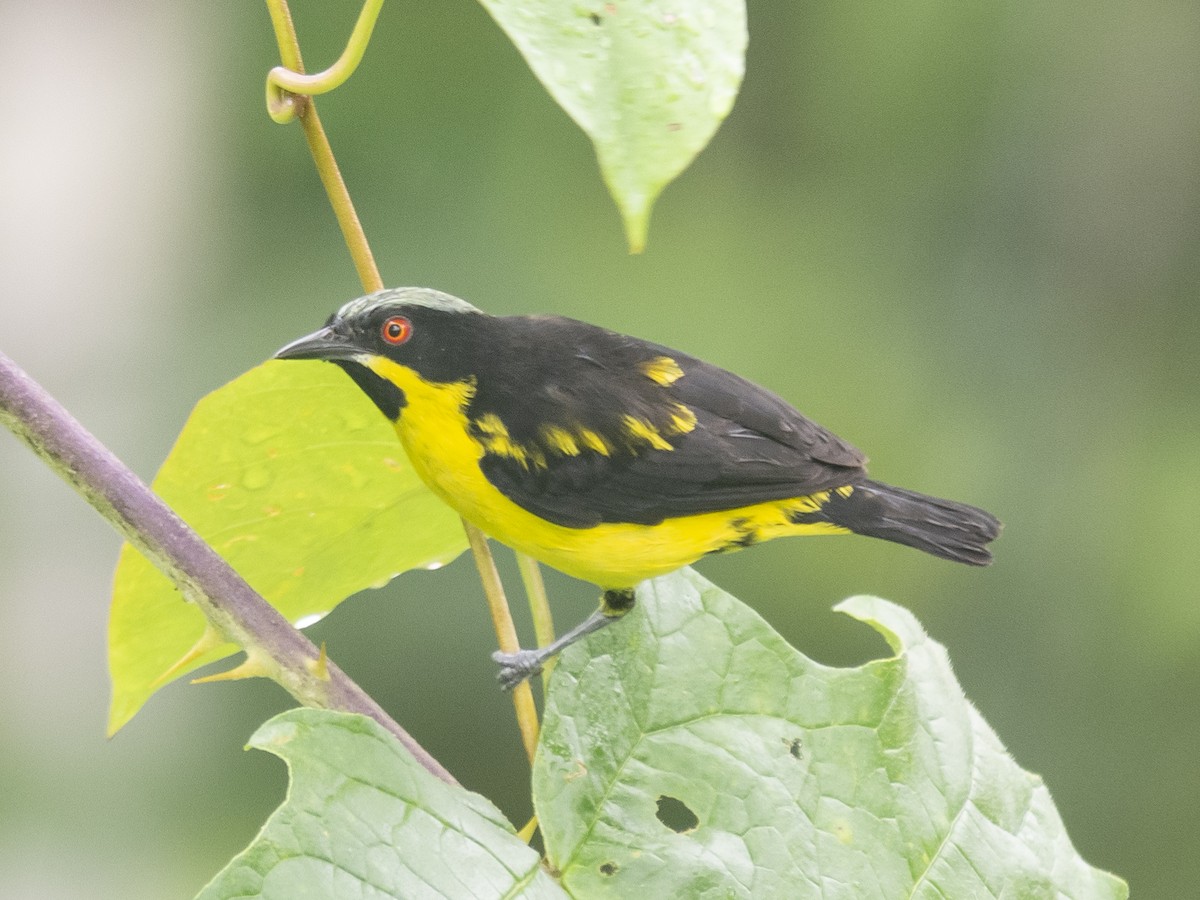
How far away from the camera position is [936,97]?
576 cm

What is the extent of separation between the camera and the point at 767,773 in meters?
1.24

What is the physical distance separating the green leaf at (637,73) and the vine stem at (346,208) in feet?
1.06

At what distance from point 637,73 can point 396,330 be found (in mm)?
956

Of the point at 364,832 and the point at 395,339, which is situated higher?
the point at 395,339

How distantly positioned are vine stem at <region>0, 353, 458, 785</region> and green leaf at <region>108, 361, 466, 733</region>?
0.81 ft

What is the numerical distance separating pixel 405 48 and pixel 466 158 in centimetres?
56

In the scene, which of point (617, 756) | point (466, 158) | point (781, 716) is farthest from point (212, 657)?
point (466, 158)

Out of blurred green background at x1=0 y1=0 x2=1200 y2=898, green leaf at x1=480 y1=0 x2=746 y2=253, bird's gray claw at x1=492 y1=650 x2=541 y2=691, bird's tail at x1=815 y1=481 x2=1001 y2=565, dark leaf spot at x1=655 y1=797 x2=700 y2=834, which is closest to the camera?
green leaf at x1=480 y1=0 x2=746 y2=253

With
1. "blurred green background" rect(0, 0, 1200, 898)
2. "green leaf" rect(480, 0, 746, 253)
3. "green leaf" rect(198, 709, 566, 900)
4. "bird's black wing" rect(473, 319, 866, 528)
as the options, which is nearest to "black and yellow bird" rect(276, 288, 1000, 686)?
"bird's black wing" rect(473, 319, 866, 528)

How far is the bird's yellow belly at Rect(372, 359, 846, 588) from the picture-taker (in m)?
1.56

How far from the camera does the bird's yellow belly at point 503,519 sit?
1561 millimetres

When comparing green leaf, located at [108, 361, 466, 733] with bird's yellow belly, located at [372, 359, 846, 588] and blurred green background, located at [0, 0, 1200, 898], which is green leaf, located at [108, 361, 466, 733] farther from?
blurred green background, located at [0, 0, 1200, 898]

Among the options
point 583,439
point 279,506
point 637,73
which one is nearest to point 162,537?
point 279,506

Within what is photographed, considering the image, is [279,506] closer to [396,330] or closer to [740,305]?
[396,330]
